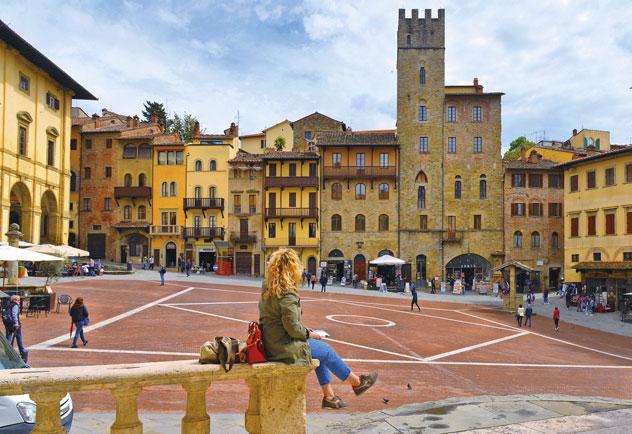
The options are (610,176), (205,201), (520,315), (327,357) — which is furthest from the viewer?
(205,201)

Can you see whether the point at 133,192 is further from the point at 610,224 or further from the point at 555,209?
the point at 610,224

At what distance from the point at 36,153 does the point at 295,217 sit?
2387cm

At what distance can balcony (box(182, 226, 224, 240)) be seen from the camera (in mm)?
53656

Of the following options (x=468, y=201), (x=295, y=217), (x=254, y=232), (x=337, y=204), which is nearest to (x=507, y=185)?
(x=468, y=201)

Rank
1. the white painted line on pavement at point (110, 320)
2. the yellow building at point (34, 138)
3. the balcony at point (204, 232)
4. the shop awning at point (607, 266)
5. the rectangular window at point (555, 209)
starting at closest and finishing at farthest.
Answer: the white painted line on pavement at point (110, 320)
the shop awning at point (607, 266)
the yellow building at point (34, 138)
the rectangular window at point (555, 209)
the balcony at point (204, 232)

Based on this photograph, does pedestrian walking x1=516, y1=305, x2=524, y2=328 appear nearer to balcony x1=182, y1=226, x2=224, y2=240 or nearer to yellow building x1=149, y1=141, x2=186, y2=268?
balcony x1=182, y1=226, x2=224, y2=240

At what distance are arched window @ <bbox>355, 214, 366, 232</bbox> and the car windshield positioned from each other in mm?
46461

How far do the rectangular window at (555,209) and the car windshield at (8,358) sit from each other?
5203 cm

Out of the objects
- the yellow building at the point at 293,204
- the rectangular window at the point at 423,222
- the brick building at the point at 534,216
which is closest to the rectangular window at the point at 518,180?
the brick building at the point at 534,216

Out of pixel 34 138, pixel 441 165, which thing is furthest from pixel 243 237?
pixel 34 138

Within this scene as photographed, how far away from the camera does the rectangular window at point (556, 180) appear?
52375 mm

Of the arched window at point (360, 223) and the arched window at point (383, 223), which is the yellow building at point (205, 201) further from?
the arched window at point (383, 223)

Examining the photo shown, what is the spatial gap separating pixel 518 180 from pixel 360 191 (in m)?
14.8

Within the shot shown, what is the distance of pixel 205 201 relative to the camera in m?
54.2
